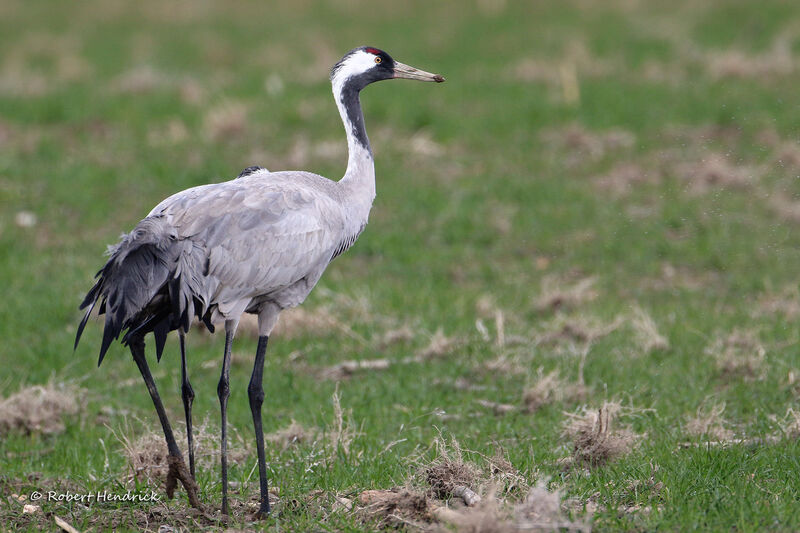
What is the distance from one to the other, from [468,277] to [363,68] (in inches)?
190

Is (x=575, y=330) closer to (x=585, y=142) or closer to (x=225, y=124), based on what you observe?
(x=585, y=142)

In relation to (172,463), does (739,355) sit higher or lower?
lower

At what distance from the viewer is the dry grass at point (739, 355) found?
7984 millimetres

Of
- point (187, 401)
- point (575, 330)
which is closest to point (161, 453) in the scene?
point (187, 401)

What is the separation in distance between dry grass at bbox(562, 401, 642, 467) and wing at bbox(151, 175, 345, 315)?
1.85 metres

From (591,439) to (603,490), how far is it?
2.71ft

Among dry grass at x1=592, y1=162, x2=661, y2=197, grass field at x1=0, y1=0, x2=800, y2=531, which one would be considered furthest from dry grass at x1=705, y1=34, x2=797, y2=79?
dry grass at x1=592, y1=162, x2=661, y2=197

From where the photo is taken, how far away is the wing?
18.4 ft

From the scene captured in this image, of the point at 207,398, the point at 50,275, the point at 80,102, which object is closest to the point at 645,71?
the point at 80,102

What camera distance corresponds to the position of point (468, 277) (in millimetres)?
11219

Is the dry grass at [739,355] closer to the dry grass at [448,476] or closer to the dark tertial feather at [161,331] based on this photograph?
the dry grass at [448,476]

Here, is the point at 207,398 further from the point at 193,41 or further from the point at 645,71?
the point at 193,41

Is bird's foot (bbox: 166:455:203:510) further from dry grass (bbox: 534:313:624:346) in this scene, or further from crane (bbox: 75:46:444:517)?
dry grass (bbox: 534:313:624:346)

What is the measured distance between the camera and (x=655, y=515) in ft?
16.6
